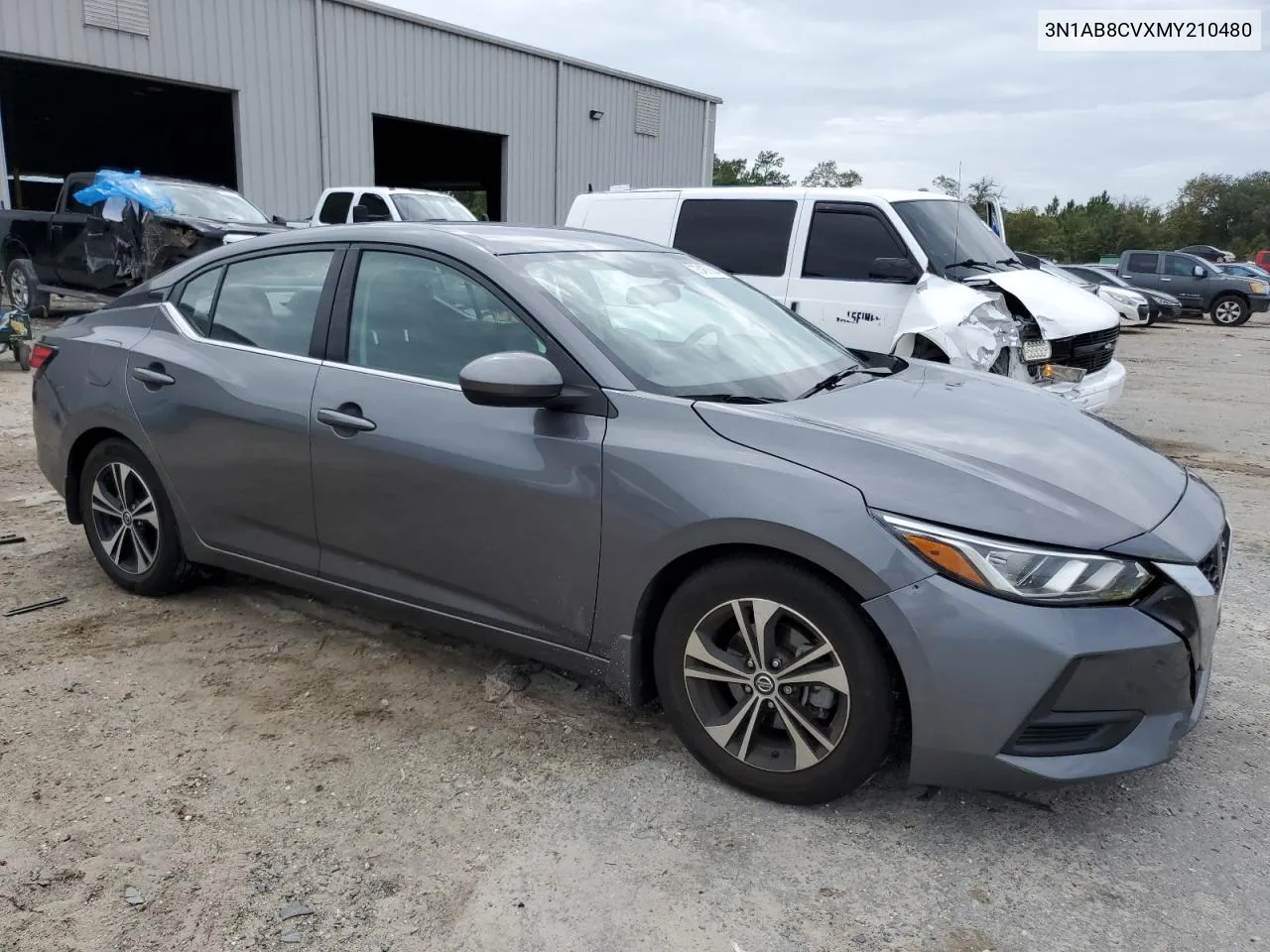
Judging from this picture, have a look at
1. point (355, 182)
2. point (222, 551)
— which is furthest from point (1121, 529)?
point (355, 182)

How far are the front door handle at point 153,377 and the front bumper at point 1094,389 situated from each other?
5.65 meters

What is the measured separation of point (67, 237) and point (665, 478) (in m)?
12.2

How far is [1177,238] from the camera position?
2537 inches

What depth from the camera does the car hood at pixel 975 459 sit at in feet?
8.16

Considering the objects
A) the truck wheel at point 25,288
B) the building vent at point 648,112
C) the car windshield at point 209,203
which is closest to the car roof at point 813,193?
the car windshield at point 209,203

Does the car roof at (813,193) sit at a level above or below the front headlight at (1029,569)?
above

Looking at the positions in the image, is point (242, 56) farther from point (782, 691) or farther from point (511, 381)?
point (782, 691)

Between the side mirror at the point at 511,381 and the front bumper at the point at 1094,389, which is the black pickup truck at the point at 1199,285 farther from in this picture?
the side mirror at the point at 511,381

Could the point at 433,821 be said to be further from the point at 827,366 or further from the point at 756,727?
the point at 827,366

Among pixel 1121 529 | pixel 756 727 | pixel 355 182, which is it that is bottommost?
pixel 756 727

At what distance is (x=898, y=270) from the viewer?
7.06m

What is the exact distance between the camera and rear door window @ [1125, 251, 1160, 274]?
2442 cm

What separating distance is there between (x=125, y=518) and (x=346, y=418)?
1.49 metres

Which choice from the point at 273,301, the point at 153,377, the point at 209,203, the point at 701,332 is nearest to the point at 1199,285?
the point at 209,203
